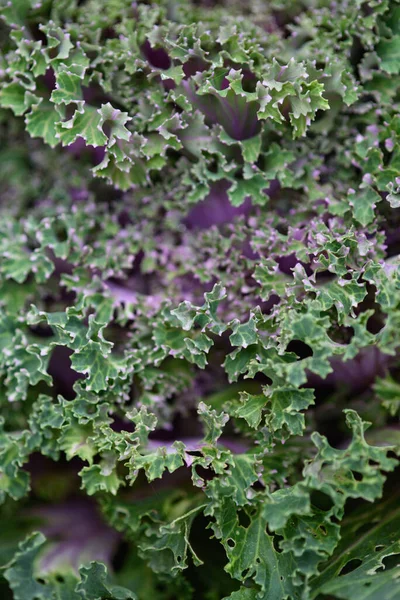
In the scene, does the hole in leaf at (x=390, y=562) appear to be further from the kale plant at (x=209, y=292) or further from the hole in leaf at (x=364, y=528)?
the hole in leaf at (x=364, y=528)

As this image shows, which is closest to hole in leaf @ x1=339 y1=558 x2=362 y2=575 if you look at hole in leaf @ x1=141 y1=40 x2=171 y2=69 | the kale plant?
the kale plant

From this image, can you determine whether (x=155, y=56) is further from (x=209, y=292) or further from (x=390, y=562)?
(x=390, y=562)

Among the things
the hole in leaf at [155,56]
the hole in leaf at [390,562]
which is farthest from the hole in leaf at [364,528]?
the hole in leaf at [155,56]

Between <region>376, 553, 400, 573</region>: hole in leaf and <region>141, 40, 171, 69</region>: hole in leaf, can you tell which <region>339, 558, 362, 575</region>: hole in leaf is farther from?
<region>141, 40, 171, 69</region>: hole in leaf

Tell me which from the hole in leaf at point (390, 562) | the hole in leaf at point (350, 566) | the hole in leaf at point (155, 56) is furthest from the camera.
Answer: the hole in leaf at point (155, 56)

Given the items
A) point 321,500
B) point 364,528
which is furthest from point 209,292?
point 364,528

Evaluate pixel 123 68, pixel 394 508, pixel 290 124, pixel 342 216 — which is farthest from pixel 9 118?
pixel 394 508

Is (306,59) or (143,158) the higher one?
(306,59)

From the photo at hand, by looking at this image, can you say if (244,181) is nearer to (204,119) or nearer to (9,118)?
(204,119)
